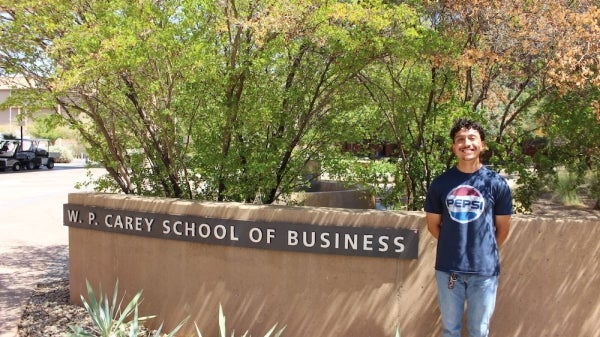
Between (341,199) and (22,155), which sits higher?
(22,155)

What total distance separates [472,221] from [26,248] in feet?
25.6

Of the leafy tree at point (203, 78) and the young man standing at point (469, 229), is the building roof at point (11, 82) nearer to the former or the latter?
the leafy tree at point (203, 78)

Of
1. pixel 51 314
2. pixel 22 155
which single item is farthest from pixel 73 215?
pixel 22 155

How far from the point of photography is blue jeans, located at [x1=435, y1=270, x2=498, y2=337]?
11.5 ft

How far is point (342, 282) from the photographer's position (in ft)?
14.6

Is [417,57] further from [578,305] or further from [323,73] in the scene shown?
[578,305]

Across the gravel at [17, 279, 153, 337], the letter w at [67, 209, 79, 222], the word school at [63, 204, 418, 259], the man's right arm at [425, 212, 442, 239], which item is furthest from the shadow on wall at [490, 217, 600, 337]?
the letter w at [67, 209, 79, 222]

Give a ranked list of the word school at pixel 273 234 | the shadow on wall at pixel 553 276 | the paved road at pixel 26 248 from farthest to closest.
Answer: the paved road at pixel 26 248, the word school at pixel 273 234, the shadow on wall at pixel 553 276

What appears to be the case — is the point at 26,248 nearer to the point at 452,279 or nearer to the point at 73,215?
the point at 73,215

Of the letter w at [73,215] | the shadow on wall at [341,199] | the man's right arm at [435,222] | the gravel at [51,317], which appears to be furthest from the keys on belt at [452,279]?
the shadow on wall at [341,199]

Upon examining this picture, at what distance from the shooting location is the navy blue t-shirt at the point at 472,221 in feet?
11.3

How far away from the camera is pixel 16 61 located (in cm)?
596

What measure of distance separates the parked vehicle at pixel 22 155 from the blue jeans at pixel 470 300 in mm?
31914

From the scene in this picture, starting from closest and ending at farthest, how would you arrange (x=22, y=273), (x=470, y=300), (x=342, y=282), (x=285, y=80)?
(x=470, y=300)
(x=342, y=282)
(x=285, y=80)
(x=22, y=273)
